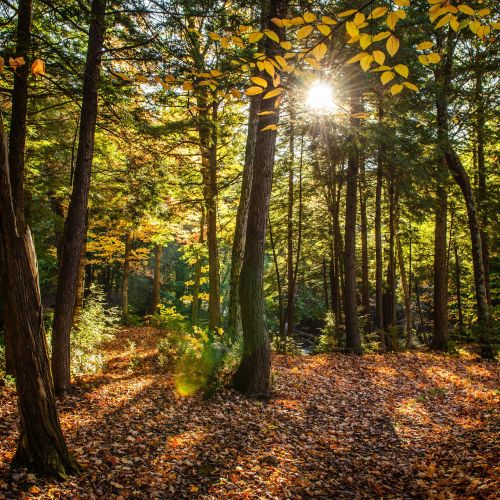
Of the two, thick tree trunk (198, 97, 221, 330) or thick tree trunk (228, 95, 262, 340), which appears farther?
thick tree trunk (198, 97, 221, 330)

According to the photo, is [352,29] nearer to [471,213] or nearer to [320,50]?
[320,50]

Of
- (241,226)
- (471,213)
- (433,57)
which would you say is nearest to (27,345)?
(433,57)

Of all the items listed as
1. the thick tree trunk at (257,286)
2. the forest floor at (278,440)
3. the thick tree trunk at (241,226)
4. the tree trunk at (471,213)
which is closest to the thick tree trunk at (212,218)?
the thick tree trunk at (241,226)

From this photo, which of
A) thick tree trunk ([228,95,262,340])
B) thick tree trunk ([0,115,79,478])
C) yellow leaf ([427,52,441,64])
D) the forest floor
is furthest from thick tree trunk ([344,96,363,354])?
yellow leaf ([427,52,441,64])

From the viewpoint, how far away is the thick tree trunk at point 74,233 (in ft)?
23.0

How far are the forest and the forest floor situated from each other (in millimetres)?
38

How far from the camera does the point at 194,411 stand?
6688 millimetres

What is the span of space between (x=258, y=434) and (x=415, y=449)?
2.42 metres

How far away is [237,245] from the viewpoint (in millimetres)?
11273

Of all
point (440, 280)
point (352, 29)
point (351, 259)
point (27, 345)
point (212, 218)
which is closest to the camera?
point (352, 29)

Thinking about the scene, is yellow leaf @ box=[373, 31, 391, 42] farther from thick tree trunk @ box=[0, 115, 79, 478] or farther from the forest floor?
the forest floor

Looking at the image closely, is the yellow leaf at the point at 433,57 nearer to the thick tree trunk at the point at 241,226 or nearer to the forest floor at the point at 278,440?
the forest floor at the point at 278,440

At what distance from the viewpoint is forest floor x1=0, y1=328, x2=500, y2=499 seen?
4348mm

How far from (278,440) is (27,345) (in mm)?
3948
